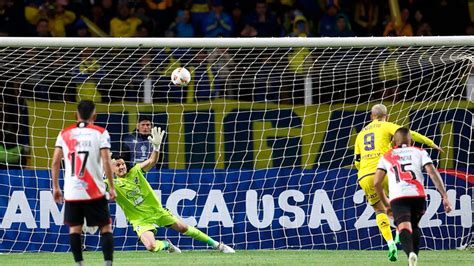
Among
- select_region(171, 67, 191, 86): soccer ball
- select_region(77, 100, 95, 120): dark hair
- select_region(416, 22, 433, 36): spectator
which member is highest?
select_region(416, 22, 433, 36): spectator

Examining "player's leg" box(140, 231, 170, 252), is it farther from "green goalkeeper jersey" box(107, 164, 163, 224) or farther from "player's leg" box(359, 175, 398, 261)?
"player's leg" box(359, 175, 398, 261)

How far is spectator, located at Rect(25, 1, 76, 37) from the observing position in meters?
19.8

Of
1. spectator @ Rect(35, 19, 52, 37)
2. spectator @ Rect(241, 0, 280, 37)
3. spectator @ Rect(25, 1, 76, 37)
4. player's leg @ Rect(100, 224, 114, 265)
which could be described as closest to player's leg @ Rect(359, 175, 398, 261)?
player's leg @ Rect(100, 224, 114, 265)

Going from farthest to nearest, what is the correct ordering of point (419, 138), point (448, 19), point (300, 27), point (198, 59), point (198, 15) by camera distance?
point (448, 19)
point (198, 15)
point (300, 27)
point (198, 59)
point (419, 138)

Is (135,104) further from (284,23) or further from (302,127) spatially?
(284,23)

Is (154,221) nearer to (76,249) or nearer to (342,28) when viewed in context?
(76,249)

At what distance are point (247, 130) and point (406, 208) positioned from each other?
582cm

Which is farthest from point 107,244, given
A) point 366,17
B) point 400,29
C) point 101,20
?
point 366,17

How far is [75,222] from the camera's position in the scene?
38.7 ft

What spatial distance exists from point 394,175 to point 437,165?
5779mm

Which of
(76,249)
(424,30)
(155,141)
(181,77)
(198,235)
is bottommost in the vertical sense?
(198,235)

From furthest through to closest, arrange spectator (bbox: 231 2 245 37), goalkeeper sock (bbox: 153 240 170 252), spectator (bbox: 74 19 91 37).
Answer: spectator (bbox: 231 2 245 37) < spectator (bbox: 74 19 91 37) < goalkeeper sock (bbox: 153 240 170 252)

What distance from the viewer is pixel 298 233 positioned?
17.6 metres

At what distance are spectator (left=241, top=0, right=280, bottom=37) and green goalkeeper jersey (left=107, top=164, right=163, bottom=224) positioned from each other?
495cm
